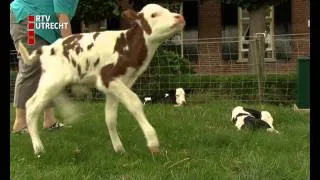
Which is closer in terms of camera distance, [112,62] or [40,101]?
[112,62]

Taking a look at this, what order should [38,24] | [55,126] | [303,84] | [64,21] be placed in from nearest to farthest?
[64,21]
[38,24]
[55,126]
[303,84]

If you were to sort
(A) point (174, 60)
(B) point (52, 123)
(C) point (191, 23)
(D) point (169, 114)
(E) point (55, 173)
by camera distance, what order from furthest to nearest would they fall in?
(C) point (191, 23) < (A) point (174, 60) < (D) point (169, 114) < (B) point (52, 123) < (E) point (55, 173)

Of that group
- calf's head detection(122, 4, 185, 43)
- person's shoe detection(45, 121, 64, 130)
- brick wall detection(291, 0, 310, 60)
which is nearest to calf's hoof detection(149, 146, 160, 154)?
calf's head detection(122, 4, 185, 43)

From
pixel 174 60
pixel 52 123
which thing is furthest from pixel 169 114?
pixel 174 60

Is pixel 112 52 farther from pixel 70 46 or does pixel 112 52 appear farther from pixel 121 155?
pixel 121 155

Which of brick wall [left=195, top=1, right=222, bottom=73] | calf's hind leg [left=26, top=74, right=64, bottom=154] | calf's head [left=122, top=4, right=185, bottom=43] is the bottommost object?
calf's hind leg [left=26, top=74, right=64, bottom=154]

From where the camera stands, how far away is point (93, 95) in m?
10.9

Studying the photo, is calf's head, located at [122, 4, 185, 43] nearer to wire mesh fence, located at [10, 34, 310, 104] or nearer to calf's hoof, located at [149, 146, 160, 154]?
calf's hoof, located at [149, 146, 160, 154]

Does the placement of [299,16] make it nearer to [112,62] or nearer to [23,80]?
[23,80]

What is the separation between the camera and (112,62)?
5.03 meters

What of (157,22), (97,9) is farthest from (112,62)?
(97,9)

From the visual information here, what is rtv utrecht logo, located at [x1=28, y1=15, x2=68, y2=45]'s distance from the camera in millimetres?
6555

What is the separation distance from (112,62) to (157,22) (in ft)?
1.72

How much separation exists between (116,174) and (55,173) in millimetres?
480
